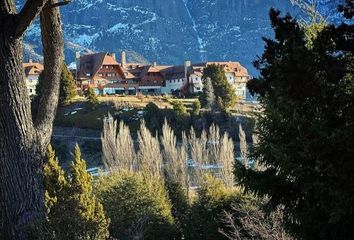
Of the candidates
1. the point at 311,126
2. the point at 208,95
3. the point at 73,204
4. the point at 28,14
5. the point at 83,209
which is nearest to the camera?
the point at 311,126

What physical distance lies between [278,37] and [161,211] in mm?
15662

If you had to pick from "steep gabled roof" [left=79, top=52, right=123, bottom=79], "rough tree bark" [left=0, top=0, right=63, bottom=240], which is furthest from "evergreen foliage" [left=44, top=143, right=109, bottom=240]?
"steep gabled roof" [left=79, top=52, right=123, bottom=79]

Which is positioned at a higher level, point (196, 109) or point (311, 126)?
point (311, 126)

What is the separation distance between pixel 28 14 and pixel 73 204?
6249mm

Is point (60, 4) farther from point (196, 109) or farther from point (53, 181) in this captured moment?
point (196, 109)

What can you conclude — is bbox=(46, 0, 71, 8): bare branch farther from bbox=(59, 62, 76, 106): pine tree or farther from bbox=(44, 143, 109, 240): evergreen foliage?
bbox=(59, 62, 76, 106): pine tree

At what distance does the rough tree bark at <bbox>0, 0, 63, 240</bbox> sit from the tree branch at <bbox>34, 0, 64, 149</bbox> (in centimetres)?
17

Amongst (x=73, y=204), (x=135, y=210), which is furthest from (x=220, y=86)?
(x=73, y=204)

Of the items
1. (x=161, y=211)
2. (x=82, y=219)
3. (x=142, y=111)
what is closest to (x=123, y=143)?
(x=161, y=211)

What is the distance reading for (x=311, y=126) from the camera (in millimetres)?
4133

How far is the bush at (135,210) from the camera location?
1855 cm

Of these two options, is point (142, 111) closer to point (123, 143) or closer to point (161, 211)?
point (123, 143)

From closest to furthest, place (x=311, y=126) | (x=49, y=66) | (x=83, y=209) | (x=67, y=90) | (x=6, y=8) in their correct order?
(x=311, y=126) → (x=6, y=8) → (x=49, y=66) → (x=83, y=209) → (x=67, y=90)

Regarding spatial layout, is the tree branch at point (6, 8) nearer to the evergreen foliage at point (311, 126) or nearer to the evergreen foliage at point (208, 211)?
the evergreen foliage at point (311, 126)
